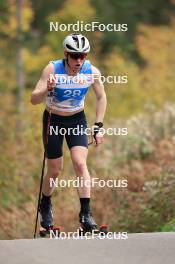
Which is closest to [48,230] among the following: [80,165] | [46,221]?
[46,221]

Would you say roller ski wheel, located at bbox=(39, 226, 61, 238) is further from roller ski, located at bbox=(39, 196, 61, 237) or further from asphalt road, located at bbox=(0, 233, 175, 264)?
asphalt road, located at bbox=(0, 233, 175, 264)

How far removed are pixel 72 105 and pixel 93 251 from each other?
1.70 m

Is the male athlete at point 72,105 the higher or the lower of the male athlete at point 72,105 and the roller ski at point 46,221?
the higher

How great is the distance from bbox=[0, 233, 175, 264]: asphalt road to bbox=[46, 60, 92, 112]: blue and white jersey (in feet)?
4.79

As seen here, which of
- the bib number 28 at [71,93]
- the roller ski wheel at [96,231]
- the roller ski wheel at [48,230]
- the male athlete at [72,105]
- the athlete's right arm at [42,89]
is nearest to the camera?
the athlete's right arm at [42,89]

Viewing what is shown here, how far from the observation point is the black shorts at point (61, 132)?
8.88m

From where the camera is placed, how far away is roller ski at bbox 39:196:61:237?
9266 mm

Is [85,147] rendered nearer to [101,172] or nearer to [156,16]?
[101,172]

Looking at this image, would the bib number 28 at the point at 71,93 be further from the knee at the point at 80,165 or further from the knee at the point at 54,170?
the knee at the point at 54,170

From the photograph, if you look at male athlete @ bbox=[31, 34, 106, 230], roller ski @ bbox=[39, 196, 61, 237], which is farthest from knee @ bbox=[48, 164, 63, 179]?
roller ski @ bbox=[39, 196, 61, 237]

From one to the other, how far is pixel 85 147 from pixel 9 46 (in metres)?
22.6

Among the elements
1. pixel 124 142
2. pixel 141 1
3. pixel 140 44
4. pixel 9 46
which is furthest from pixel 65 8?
pixel 124 142

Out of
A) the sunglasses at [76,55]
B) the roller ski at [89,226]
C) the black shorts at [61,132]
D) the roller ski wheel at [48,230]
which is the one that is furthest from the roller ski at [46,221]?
the sunglasses at [76,55]

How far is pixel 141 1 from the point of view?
64.4 metres
